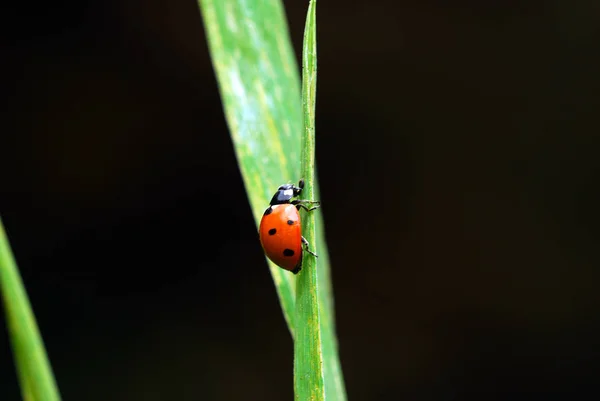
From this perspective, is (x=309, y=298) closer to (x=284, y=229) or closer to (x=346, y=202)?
(x=284, y=229)

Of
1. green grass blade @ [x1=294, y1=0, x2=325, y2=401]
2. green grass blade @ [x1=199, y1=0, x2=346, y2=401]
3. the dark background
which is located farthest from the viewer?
the dark background

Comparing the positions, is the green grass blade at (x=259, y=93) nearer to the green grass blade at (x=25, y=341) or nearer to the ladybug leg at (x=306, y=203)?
the ladybug leg at (x=306, y=203)

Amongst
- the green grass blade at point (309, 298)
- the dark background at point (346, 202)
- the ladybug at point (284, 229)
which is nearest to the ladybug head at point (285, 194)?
the ladybug at point (284, 229)

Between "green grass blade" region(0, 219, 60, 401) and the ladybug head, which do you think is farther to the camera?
the ladybug head

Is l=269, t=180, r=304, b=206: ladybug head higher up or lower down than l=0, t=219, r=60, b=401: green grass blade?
higher up

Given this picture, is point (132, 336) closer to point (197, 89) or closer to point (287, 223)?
point (197, 89)

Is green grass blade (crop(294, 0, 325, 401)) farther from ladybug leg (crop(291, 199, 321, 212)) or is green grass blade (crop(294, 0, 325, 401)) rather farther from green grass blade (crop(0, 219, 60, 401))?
green grass blade (crop(0, 219, 60, 401))

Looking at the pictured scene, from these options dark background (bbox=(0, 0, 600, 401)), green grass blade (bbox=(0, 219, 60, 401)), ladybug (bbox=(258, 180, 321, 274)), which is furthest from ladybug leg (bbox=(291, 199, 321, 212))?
dark background (bbox=(0, 0, 600, 401))
